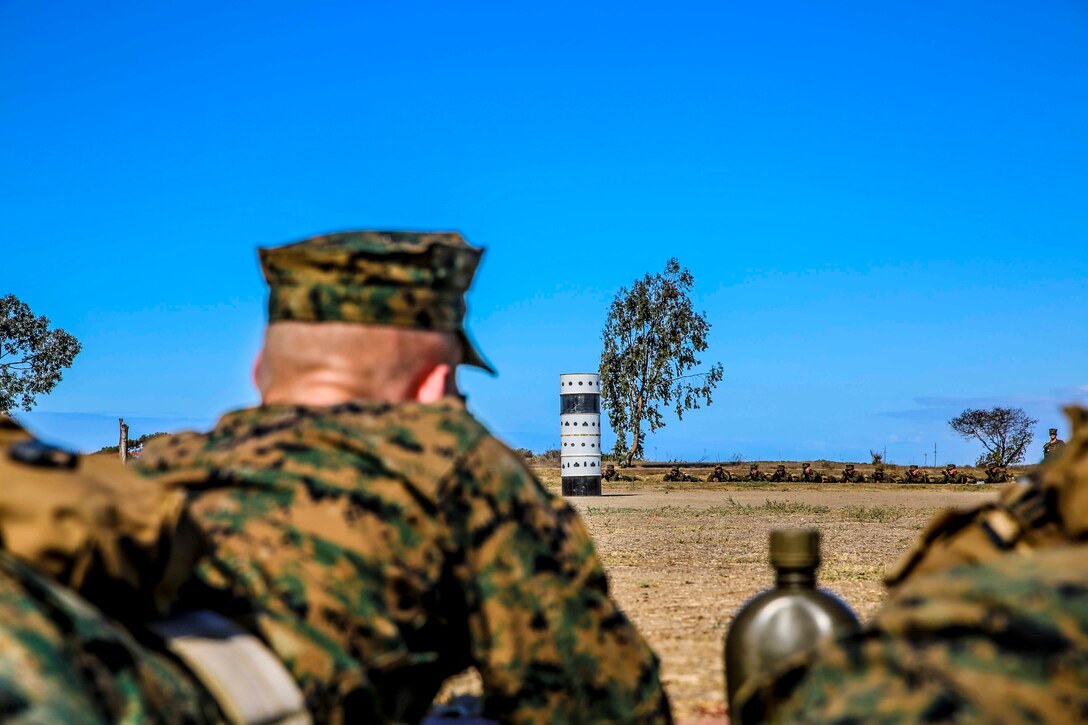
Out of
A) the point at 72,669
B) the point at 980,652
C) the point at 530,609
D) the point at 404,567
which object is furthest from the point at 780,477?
the point at 72,669

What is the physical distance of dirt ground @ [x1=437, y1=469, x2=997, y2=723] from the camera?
527cm

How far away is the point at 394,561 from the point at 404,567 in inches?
1.1

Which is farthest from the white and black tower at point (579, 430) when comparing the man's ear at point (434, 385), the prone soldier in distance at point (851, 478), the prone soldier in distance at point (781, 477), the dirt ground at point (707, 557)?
the man's ear at point (434, 385)

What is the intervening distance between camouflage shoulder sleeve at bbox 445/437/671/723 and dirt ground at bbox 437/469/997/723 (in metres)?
1.16

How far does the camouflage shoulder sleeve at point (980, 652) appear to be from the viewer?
1.71 m

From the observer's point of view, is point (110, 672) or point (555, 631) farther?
point (555, 631)

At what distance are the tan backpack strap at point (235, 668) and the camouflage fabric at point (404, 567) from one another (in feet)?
0.28

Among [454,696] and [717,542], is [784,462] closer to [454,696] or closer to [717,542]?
[717,542]

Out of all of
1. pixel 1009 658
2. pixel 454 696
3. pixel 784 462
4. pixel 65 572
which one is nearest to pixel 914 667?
pixel 1009 658

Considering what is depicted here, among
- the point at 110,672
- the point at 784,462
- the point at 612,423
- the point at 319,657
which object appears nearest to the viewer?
the point at 110,672

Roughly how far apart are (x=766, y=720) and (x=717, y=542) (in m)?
10.2

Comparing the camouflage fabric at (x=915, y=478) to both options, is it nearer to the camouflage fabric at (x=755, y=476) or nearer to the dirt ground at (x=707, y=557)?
the camouflage fabric at (x=755, y=476)

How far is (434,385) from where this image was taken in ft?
11.0

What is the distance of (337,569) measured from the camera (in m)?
2.82
